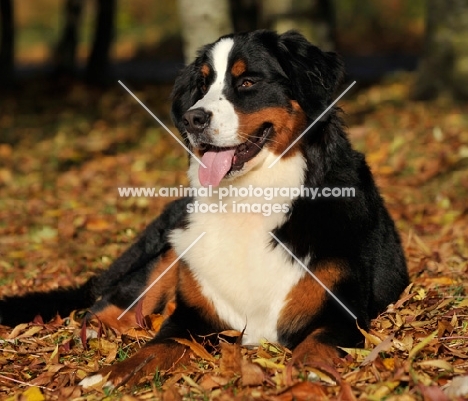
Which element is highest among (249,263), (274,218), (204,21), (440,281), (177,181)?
(204,21)

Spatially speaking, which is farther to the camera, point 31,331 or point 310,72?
point 31,331

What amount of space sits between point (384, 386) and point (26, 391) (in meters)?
1.92

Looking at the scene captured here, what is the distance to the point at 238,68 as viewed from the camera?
16.0 feet

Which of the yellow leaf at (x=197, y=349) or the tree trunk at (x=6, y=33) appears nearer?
the yellow leaf at (x=197, y=349)

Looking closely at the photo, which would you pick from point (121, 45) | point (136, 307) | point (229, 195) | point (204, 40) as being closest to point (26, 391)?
point (136, 307)

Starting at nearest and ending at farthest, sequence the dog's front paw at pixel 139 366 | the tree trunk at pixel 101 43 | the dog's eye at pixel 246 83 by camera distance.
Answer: the dog's front paw at pixel 139 366 → the dog's eye at pixel 246 83 → the tree trunk at pixel 101 43

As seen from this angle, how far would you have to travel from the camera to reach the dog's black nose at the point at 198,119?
4.58 m

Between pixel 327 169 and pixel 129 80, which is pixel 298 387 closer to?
pixel 327 169

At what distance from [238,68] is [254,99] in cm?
25

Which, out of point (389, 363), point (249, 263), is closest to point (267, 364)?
point (389, 363)

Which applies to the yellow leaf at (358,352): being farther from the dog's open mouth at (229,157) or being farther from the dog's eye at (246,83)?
the dog's eye at (246,83)

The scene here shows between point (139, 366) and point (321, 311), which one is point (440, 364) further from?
point (139, 366)

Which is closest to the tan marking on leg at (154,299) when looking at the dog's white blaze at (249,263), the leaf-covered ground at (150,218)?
the leaf-covered ground at (150,218)

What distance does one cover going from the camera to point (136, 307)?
5383mm
